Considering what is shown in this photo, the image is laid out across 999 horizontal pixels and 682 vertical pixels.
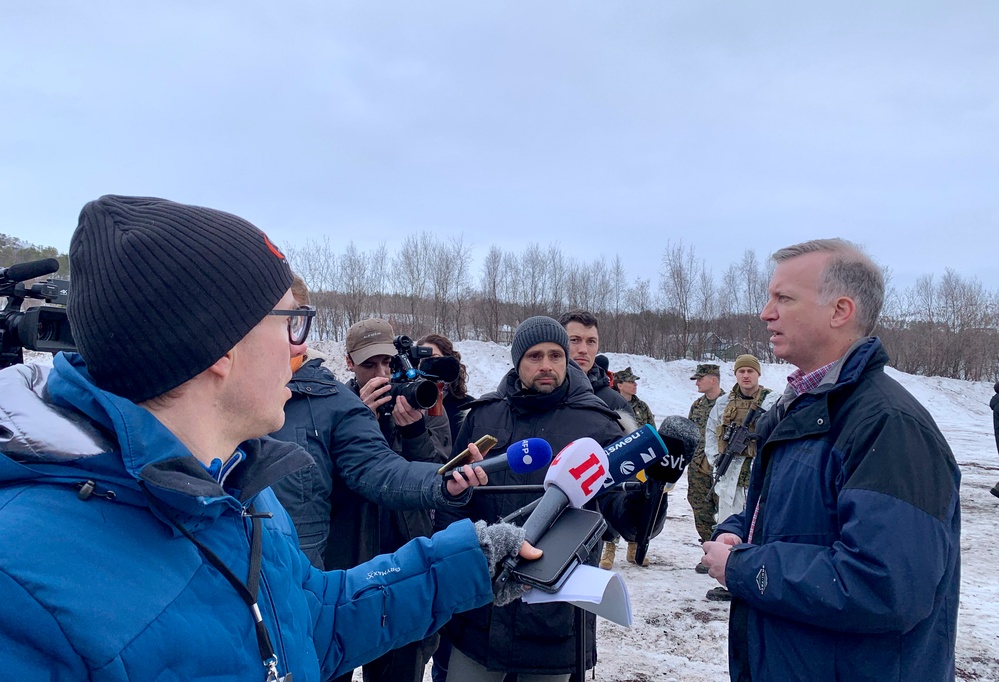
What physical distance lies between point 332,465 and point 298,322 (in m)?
1.35

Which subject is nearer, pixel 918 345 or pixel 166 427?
pixel 166 427

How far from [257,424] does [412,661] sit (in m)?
2.21

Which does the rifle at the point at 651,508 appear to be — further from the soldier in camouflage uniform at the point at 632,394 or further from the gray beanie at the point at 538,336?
the soldier in camouflage uniform at the point at 632,394

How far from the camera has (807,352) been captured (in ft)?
7.01

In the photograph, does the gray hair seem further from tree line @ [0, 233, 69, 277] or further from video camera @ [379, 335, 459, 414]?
tree line @ [0, 233, 69, 277]

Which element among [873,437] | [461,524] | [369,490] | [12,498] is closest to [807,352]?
[873,437]

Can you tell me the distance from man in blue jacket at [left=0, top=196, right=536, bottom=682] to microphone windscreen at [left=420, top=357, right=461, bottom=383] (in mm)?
1657

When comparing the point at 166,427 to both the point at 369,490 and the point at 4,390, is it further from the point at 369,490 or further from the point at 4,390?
the point at 369,490

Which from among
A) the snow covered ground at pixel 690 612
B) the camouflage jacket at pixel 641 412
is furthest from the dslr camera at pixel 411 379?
the camouflage jacket at pixel 641 412

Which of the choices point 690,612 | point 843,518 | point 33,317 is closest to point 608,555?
point 690,612

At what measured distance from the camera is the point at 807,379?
85.2 inches

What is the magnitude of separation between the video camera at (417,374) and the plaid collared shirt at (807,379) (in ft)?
4.99

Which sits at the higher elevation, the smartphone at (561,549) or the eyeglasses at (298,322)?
the eyeglasses at (298,322)

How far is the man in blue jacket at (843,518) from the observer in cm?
170
